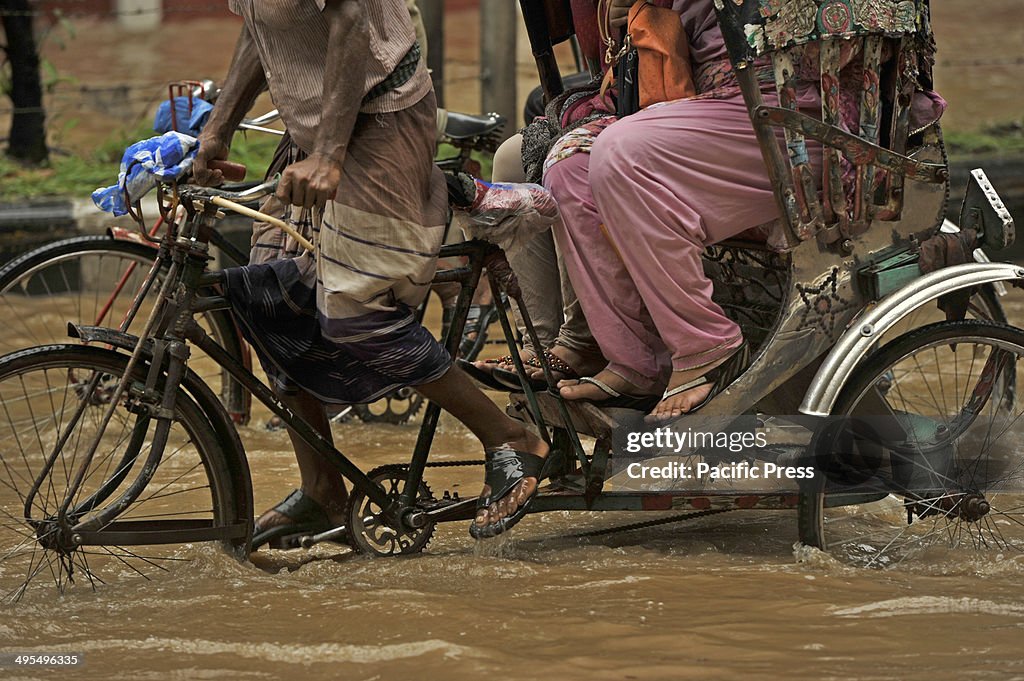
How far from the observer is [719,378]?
11.0ft

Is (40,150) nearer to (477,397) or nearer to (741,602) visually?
(477,397)

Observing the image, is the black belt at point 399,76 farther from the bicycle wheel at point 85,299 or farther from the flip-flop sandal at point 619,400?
the flip-flop sandal at point 619,400

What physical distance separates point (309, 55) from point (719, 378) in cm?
123

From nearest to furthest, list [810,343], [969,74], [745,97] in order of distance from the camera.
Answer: [745,97], [810,343], [969,74]

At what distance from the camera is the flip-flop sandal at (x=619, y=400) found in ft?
11.3

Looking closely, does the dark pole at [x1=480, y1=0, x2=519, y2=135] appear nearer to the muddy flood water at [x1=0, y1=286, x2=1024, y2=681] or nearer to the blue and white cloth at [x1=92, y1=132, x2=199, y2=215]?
the muddy flood water at [x1=0, y1=286, x2=1024, y2=681]

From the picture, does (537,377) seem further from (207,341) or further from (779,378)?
(207,341)

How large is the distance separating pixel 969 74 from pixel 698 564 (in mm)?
10180

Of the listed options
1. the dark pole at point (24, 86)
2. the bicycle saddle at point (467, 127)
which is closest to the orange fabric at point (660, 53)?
the bicycle saddle at point (467, 127)

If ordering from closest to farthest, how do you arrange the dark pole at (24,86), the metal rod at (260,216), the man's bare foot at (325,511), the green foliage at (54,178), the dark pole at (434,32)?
the metal rod at (260,216) < the man's bare foot at (325,511) < the dark pole at (434,32) < the green foliage at (54,178) < the dark pole at (24,86)

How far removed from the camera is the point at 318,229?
334 centimetres

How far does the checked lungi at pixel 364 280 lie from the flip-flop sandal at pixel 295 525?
35 cm

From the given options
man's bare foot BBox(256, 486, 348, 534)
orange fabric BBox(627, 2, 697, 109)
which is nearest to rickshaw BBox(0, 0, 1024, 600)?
man's bare foot BBox(256, 486, 348, 534)

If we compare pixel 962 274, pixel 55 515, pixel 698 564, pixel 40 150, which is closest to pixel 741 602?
pixel 698 564
